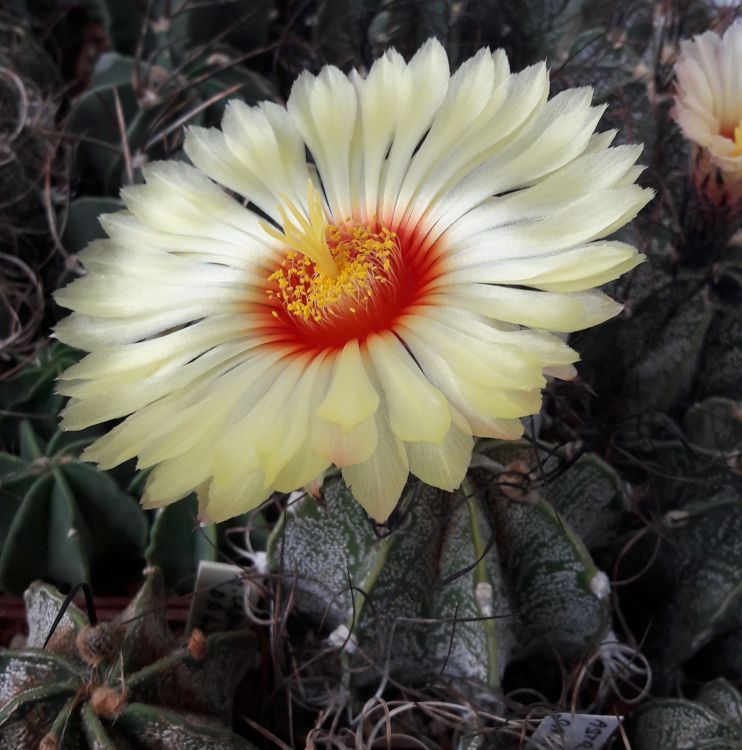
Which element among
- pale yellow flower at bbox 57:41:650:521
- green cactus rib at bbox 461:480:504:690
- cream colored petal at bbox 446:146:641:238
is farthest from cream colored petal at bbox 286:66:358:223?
green cactus rib at bbox 461:480:504:690

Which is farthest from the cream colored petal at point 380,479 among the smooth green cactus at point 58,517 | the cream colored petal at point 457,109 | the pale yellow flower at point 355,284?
the smooth green cactus at point 58,517

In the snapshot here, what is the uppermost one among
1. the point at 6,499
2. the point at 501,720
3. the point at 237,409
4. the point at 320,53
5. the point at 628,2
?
the point at 628,2

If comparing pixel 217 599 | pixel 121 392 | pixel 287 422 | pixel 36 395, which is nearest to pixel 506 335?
pixel 287 422

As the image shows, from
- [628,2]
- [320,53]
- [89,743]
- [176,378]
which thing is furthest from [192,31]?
[89,743]

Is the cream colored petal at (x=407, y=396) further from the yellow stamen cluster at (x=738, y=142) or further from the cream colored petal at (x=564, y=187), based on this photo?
the yellow stamen cluster at (x=738, y=142)

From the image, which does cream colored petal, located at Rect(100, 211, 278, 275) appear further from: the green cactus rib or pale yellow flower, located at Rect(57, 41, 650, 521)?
the green cactus rib

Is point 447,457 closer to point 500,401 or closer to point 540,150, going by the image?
point 500,401

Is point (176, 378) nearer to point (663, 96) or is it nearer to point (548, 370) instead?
point (548, 370)
